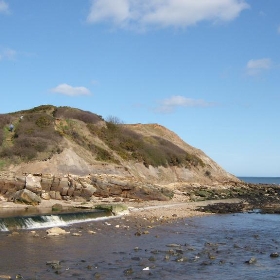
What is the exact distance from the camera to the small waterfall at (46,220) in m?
24.7

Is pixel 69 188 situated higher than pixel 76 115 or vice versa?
pixel 76 115

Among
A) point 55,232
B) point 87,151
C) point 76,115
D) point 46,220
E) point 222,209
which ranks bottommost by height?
point 222,209

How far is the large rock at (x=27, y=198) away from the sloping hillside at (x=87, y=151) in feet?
31.5

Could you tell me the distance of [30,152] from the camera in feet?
154

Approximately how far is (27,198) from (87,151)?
20.5m

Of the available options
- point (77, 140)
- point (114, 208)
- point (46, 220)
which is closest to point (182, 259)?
point (46, 220)

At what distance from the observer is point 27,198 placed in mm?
33938

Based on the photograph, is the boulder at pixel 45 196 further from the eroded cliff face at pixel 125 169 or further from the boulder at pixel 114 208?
the eroded cliff face at pixel 125 169

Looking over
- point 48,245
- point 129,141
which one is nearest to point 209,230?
point 48,245

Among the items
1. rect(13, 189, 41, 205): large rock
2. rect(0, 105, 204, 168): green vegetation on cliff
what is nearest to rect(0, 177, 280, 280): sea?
rect(13, 189, 41, 205): large rock

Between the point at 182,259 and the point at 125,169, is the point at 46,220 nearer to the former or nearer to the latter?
the point at 182,259

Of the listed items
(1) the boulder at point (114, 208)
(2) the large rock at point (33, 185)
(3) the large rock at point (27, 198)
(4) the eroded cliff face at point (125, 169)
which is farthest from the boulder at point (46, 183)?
(1) the boulder at point (114, 208)

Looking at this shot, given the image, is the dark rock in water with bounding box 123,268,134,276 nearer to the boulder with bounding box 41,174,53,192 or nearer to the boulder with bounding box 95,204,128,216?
the boulder with bounding box 95,204,128,216

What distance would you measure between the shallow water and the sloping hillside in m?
20.7
